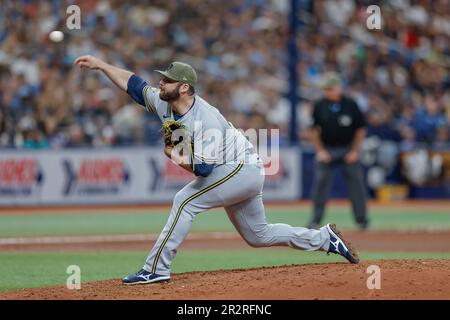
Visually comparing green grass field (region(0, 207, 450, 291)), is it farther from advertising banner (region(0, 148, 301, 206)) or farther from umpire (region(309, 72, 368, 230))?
umpire (region(309, 72, 368, 230))

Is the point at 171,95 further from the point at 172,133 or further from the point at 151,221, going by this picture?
the point at 151,221

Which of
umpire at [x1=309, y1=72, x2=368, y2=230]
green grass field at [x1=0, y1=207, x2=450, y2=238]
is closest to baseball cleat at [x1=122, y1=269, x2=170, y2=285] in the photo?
umpire at [x1=309, y1=72, x2=368, y2=230]

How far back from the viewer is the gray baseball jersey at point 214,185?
7.98 m

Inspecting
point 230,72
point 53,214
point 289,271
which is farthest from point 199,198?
point 230,72

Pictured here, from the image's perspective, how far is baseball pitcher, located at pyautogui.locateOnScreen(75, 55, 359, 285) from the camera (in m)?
7.95

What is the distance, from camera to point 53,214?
18438 mm

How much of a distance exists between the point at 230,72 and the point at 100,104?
408 centimetres

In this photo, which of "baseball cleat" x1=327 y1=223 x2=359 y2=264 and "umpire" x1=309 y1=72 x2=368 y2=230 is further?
"umpire" x1=309 y1=72 x2=368 y2=230

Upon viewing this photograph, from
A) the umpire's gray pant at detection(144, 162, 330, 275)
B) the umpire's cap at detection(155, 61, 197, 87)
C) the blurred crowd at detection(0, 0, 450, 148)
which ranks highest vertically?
the blurred crowd at detection(0, 0, 450, 148)

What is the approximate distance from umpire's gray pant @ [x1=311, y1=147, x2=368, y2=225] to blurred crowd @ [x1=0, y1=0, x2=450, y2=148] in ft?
20.9

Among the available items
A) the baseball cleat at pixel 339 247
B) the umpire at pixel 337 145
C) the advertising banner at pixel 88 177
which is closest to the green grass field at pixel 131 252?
the advertising banner at pixel 88 177
